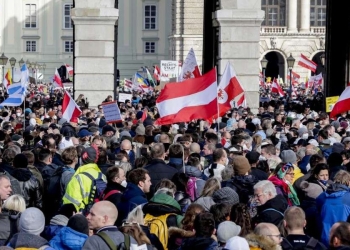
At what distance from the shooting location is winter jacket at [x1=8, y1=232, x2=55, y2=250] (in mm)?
9383

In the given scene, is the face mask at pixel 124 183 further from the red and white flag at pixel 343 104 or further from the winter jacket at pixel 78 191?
the red and white flag at pixel 343 104

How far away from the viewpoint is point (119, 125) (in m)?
25.2

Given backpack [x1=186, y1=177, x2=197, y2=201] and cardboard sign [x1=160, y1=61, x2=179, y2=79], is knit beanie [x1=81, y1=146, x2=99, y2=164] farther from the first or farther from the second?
cardboard sign [x1=160, y1=61, x2=179, y2=79]

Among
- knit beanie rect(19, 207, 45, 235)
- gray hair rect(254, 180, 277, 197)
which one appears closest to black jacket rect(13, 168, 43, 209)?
gray hair rect(254, 180, 277, 197)

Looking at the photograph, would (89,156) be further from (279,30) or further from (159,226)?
(279,30)

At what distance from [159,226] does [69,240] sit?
136 centimetres

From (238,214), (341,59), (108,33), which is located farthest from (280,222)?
(341,59)

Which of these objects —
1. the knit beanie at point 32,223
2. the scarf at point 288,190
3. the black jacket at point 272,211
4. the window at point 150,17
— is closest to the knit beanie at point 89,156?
the scarf at point 288,190

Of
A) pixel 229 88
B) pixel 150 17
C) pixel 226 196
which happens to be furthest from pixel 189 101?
pixel 150 17

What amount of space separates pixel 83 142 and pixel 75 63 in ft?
33.0

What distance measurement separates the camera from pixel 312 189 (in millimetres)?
12391

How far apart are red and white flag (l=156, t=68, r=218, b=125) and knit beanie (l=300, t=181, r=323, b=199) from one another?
5752 millimetres

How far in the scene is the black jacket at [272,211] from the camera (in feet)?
35.7

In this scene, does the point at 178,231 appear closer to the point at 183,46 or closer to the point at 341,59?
the point at 341,59
